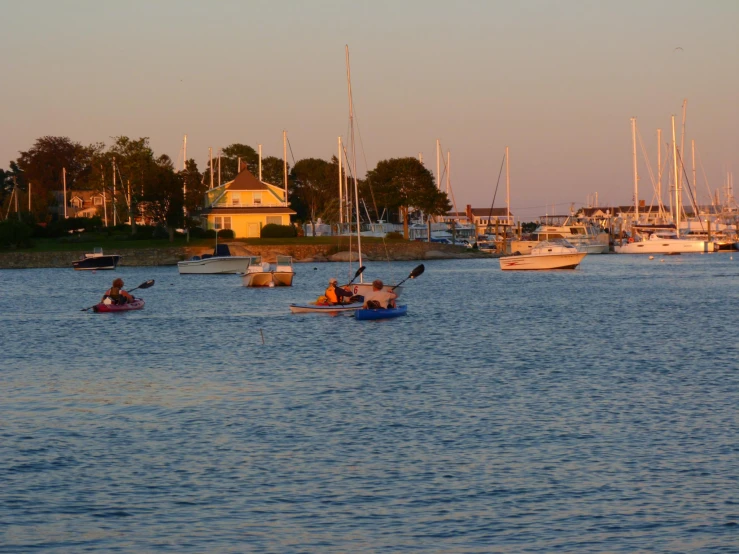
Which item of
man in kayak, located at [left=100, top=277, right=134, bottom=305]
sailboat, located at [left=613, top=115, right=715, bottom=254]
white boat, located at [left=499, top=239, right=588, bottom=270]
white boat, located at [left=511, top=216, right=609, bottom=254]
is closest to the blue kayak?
man in kayak, located at [left=100, top=277, right=134, bottom=305]

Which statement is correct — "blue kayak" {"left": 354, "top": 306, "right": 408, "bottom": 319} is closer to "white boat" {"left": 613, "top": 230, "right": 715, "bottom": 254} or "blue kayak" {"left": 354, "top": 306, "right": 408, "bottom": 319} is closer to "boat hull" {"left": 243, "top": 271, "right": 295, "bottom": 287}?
"boat hull" {"left": 243, "top": 271, "right": 295, "bottom": 287}

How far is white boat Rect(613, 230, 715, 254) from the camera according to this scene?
5846 inches

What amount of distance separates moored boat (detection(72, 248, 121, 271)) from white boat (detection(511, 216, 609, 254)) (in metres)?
49.4

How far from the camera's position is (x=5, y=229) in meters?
125

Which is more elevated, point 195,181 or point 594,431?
point 195,181

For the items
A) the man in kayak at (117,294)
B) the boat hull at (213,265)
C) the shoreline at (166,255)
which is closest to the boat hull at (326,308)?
the man in kayak at (117,294)

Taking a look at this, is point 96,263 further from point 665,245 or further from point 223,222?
point 665,245

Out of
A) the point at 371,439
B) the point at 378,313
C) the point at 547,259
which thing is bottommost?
the point at 371,439

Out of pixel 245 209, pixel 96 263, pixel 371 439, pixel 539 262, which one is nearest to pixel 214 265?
pixel 96 263

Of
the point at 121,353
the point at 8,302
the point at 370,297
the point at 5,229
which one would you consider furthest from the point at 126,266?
the point at 121,353

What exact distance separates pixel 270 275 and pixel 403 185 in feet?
260

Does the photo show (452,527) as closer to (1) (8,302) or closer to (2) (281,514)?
(2) (281,514)

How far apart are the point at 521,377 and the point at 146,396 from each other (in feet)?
34.1

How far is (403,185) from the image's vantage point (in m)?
157
